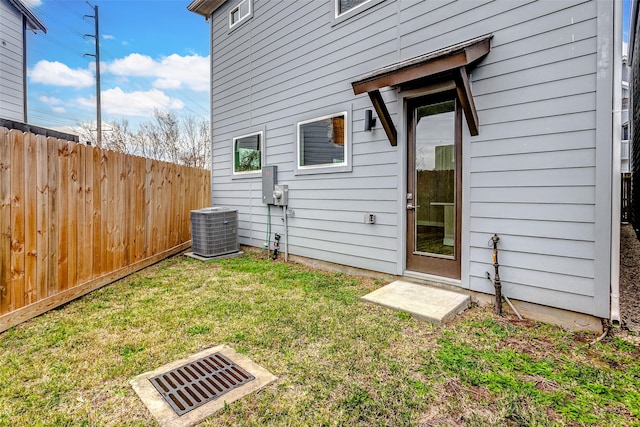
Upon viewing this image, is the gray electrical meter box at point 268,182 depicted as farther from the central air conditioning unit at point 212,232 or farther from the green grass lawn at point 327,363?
the green grass lawn at point 327,363

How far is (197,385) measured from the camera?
6.69 ft

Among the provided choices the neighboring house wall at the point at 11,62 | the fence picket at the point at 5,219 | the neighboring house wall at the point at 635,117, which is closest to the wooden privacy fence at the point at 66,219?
the fence picket at the point at 5,219

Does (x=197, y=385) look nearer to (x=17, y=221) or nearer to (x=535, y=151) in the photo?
(x=17, y=221)

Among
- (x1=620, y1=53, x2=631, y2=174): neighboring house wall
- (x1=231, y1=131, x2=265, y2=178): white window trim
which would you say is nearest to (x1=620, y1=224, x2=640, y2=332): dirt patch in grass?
(x1=231, y1=131, x2=265, y2=178): white window trim

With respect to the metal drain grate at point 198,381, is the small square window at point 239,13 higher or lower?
higher

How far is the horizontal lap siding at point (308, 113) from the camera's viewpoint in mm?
4305

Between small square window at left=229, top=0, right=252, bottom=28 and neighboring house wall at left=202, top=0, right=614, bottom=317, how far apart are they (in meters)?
1.51

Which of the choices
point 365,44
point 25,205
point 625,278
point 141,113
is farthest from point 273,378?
point 141,113

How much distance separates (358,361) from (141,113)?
1630 cm

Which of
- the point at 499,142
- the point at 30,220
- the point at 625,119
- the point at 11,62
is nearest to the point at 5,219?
the point at 30,220

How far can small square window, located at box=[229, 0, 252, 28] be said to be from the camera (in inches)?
255

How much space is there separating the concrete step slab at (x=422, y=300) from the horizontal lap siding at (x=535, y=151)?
1.12 feet

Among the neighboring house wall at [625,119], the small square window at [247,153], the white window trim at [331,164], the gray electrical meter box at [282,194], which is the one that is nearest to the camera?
the white window trim at [331,164]

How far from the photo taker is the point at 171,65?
675 inches
